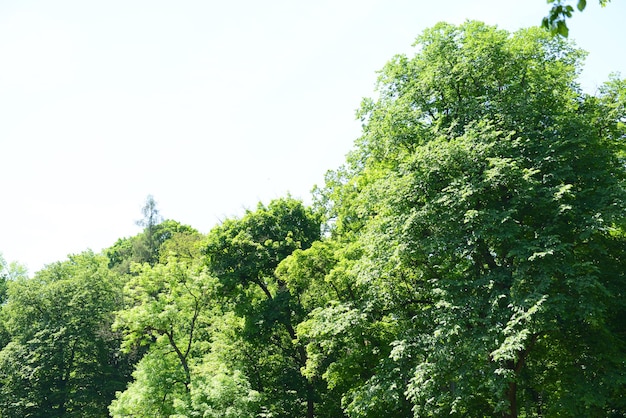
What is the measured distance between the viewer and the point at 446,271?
14.9m

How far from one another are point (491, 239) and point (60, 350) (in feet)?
105

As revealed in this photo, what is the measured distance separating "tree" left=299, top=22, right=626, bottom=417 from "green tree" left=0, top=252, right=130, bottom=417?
966 inches

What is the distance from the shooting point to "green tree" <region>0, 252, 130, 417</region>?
32.6m

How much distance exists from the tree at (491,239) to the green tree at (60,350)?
80.5ft

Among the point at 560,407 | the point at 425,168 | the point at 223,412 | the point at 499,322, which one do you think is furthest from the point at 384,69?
the point at 223,412

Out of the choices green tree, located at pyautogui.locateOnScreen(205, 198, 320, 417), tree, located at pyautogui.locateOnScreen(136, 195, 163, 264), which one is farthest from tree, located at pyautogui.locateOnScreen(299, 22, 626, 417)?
tree, located at pyautogui.locateOnScreen(136, 195, 163, 264)

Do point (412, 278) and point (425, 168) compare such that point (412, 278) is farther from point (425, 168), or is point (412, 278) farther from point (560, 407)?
point (560, 407)

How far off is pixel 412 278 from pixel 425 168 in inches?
173

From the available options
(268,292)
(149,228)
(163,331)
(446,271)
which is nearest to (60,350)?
(163,331)

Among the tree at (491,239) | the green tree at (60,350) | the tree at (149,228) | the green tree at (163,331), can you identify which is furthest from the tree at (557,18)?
the tree at (149,228)

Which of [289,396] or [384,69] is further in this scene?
[289,396]

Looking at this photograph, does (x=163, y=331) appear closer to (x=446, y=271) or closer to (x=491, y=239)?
(x=446, y=271)

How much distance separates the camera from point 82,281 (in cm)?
3659

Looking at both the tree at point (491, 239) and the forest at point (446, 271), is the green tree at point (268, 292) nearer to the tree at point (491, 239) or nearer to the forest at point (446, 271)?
the forest at point (446, 271)
